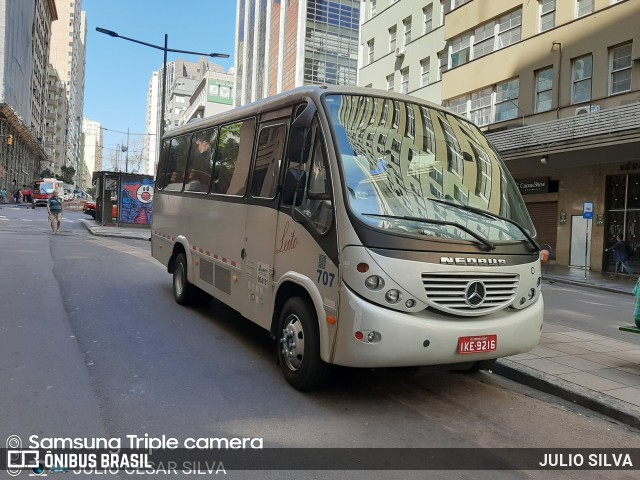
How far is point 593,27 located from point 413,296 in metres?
21.2

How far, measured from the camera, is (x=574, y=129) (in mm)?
18797

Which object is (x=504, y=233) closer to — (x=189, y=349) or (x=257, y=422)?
(x=257, y=422)

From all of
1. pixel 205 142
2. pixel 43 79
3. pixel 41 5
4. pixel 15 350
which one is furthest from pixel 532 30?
pixel 43 79

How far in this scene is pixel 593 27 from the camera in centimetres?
2075

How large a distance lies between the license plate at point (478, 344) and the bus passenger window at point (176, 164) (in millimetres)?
5761

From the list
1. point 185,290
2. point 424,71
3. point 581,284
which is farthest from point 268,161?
point 424,71

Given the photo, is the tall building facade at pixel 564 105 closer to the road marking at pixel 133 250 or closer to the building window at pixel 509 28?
the building window at pixel 509 28

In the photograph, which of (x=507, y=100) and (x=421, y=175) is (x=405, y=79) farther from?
(x=421, y=175)

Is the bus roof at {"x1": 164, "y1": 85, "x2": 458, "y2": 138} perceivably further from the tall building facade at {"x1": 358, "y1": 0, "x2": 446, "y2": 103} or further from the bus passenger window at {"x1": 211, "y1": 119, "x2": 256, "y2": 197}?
the tall building facade at {"x1": 358, "y1": 0, "x2": 446, "y2": 103}

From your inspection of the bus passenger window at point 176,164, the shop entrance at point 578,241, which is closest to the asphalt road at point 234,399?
the bus passenger window at point 176,164

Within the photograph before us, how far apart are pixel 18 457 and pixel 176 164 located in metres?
6.37

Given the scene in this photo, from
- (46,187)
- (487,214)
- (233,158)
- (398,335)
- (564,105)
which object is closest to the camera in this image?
(398,335)

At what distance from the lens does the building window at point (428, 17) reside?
31.9 meters

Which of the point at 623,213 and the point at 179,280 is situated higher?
the point at 623,213
